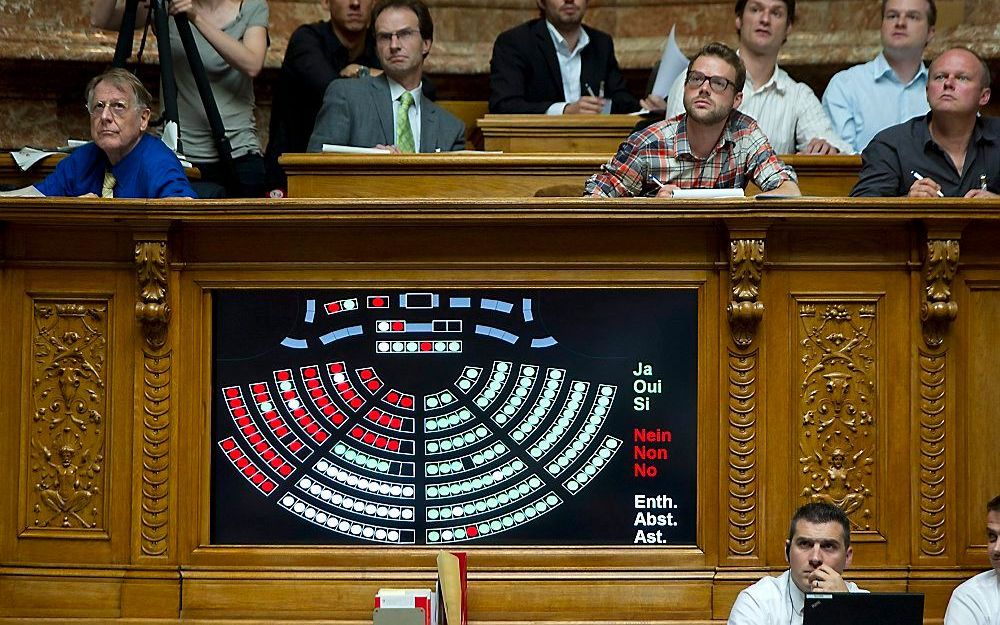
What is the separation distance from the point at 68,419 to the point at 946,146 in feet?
9.12

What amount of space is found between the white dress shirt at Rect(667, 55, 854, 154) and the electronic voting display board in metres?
1.81

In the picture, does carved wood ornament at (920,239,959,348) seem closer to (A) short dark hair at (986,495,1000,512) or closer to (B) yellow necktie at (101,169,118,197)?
(A) short dark hair at (986,495,1000,512)

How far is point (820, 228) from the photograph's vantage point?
449 centimetres

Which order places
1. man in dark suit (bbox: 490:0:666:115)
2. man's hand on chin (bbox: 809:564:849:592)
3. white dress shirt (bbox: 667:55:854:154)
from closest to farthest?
man's hand on chin (bbox: 809:564:849:592) < white dress shirt (bbox: 667:55:854:154) < man in dark suit (bbox: 490:0:666:115)

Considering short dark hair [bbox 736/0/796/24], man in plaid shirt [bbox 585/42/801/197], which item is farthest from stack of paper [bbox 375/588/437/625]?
short dark hair [bbox 736/0/796/24]

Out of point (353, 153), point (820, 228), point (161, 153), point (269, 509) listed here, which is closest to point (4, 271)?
point (161, 153)

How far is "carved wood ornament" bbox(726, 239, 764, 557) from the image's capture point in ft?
14.5

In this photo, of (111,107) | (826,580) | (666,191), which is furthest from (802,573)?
(111,107)

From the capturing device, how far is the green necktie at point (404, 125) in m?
5.92

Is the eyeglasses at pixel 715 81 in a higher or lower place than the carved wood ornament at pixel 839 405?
higher

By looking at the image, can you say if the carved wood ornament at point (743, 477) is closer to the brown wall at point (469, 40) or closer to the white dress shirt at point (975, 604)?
the white dress shirt at point (975, 604)

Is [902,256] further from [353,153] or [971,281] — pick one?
[353,153]

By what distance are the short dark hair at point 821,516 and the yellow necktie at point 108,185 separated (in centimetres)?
217

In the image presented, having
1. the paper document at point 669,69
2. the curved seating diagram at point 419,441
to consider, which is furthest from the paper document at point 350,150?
the paper document at point 669,69
